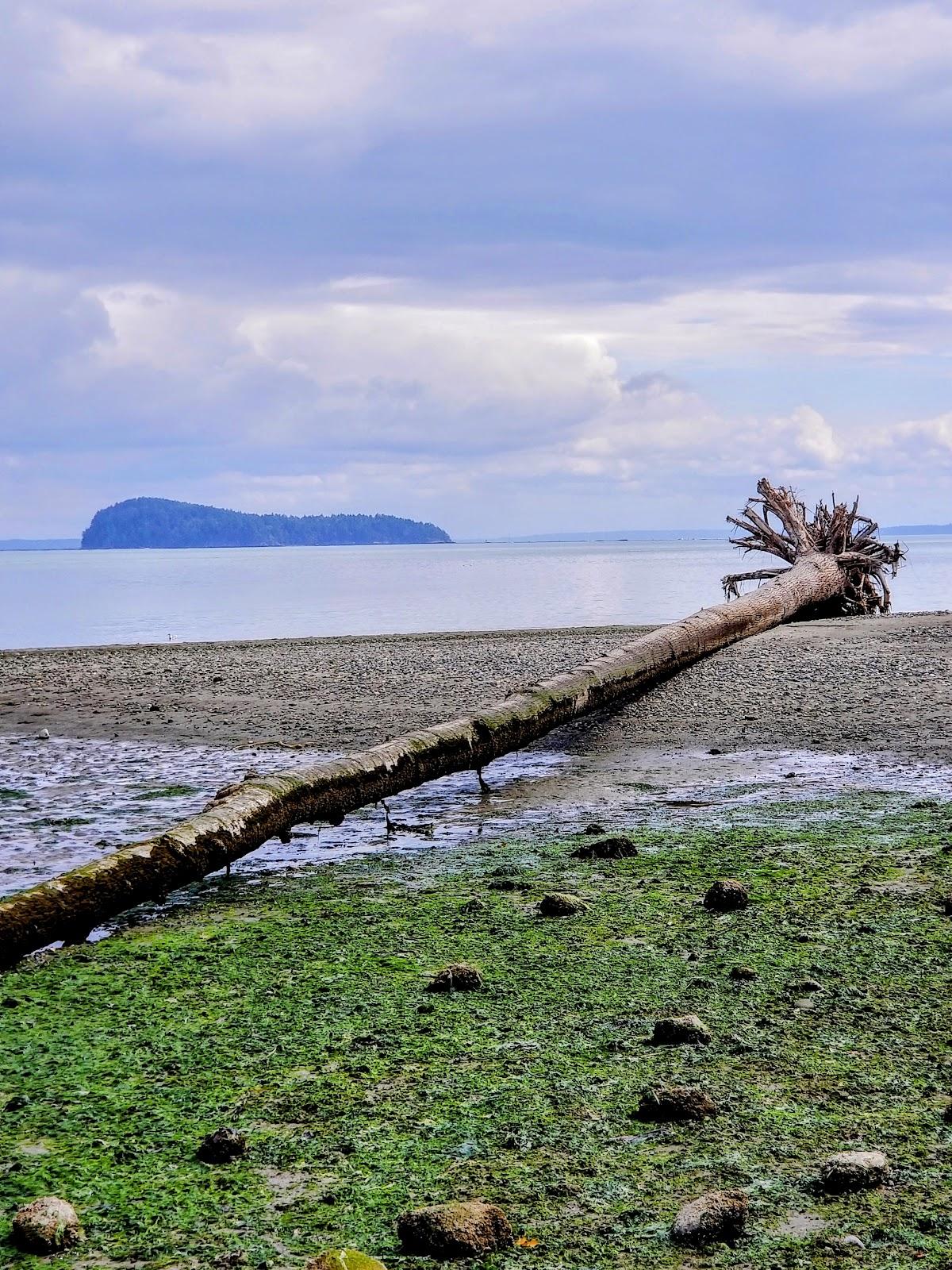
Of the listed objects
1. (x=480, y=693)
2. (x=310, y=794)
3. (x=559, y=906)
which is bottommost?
(x=559, y=906)

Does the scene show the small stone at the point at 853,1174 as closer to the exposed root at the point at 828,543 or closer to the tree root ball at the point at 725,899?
the tree root ball at the point at 725,899

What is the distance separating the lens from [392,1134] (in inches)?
135

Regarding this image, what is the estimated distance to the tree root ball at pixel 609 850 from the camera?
22.1 ft

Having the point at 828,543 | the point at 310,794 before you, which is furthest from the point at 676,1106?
the point at 828,543

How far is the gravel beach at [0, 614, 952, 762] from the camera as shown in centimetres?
1143

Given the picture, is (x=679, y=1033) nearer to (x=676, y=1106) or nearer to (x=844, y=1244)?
(x=676, y=1106)

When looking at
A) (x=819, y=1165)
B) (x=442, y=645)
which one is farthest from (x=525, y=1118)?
(x=442, y=645)

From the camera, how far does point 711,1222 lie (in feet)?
9.20

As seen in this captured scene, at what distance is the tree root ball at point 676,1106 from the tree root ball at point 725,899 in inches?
84.1

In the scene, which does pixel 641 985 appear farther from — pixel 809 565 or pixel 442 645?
pixel 809 565

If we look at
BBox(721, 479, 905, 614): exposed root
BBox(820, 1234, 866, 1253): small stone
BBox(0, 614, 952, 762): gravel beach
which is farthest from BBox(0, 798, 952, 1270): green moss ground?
BBox(721, 479, 905, 614): exposed root

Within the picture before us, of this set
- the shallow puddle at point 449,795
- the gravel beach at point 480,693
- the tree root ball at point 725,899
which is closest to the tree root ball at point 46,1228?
the tree root ball at point 725,899

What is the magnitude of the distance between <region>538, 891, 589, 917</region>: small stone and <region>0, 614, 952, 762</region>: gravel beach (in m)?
5.19

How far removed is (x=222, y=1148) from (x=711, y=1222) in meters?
1.29
